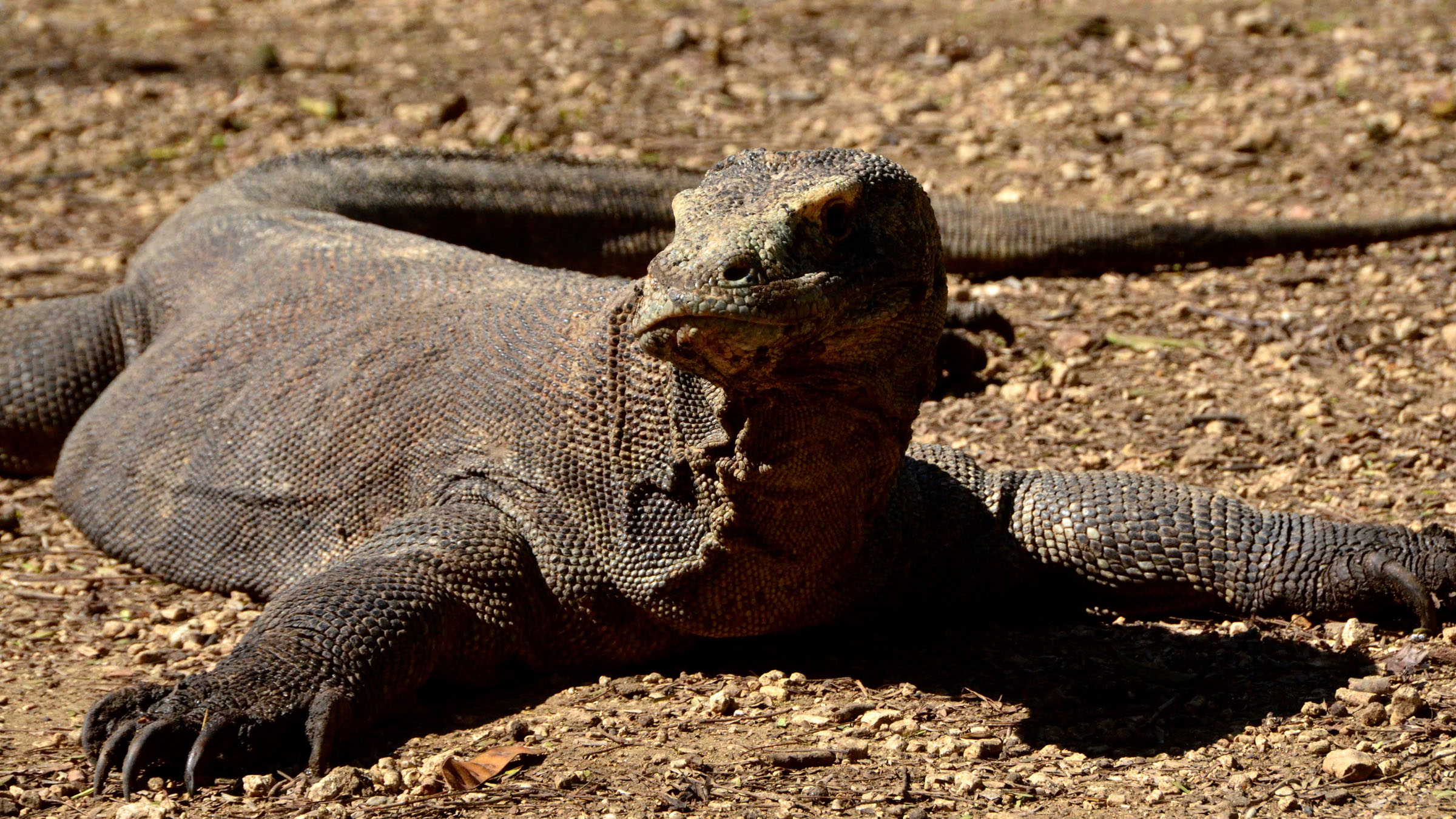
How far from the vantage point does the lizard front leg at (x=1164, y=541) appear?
12.3 feet

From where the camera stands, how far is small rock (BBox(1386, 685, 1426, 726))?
3.12 metres

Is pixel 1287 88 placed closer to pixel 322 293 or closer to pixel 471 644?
pixel 322 293

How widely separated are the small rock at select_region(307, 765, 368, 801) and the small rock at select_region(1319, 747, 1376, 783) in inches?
71.4

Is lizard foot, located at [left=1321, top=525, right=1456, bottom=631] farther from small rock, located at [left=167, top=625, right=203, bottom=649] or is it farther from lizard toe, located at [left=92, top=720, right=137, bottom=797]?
small rock, located at [left=167, top=625, right=203, bottom=649]

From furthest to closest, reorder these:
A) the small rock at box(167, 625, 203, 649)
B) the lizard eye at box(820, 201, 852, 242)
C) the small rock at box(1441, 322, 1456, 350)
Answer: the small rock at box(1441, 322, 1456, 350), the small rock at box(167, 625, 203, 649), the lizard eye at box(820, 201, 852, 242)

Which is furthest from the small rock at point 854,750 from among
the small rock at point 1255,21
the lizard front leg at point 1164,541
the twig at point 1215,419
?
the small rock at point 1255,21

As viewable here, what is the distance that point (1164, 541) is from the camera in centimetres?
386

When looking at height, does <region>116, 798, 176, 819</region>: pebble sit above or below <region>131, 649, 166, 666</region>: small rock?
above

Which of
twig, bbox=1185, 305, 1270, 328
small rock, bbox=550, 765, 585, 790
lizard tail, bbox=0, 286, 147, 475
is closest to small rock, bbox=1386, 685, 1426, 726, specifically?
small rock, bbox=550, 765, 585, 790

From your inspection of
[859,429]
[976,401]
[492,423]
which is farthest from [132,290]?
[859,429]

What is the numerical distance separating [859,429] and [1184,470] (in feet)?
6.19

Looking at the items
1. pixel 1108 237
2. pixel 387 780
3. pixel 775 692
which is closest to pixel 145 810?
pixel 387 780

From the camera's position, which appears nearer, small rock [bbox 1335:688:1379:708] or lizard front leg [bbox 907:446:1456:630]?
small rock [bbox 1335:688:1379:708]

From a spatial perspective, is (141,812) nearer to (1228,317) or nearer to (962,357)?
(962,357)
